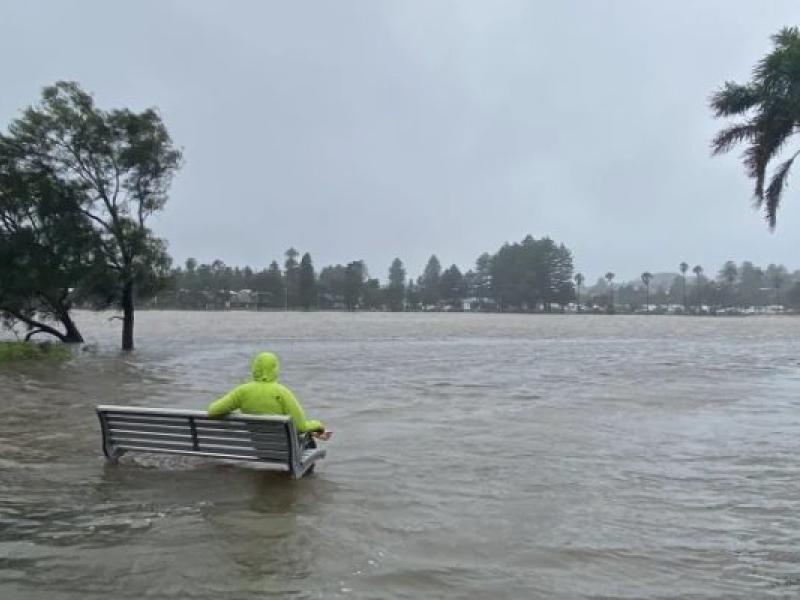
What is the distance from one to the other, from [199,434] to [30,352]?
78.8ft

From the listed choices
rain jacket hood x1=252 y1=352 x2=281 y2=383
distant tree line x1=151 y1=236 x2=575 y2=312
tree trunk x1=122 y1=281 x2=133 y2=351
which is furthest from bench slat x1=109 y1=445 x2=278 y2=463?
distant tree line x1=151 y1=236 x2=575 y2=312

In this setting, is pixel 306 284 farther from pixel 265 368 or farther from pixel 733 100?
pixel 265 368

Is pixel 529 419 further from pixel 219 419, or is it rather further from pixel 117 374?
pixel 117 374

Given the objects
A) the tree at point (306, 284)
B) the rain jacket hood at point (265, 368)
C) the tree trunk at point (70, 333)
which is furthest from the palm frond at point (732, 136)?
the tree at point (306, 284)

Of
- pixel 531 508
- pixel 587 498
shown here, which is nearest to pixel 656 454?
pixel 587 498

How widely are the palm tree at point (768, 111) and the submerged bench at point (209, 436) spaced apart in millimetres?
20108

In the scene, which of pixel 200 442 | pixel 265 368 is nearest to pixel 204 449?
pixel 200 442

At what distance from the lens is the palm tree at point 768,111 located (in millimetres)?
21734

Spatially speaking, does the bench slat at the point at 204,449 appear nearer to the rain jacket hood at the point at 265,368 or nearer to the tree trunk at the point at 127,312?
the rain jacket hood at the point at 265,368

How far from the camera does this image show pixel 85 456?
980 cm

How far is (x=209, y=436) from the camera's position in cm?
819

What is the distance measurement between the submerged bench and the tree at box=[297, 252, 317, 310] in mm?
173680

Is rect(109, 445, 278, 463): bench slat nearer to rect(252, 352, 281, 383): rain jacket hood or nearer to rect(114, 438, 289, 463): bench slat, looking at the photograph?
rect(114, 438, 289, 463): bench slat

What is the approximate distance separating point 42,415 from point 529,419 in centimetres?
949
